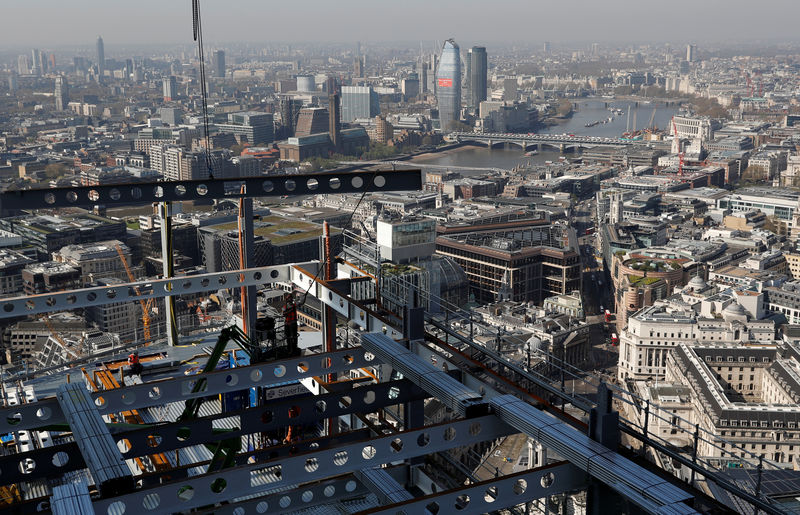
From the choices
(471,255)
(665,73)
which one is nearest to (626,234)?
(471,255)

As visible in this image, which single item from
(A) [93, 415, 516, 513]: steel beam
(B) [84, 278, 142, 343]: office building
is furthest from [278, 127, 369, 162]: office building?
(A) [93, 415, 516, 513]: steel beam

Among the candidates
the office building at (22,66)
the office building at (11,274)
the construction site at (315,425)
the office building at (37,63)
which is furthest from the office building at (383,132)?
the construction site at (315,425)

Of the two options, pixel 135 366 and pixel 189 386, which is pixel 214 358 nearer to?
pixel 189 386

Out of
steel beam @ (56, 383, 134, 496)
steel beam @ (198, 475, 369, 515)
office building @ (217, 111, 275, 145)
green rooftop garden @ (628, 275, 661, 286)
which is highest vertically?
steel beam @ (56, 383, 134, 496)

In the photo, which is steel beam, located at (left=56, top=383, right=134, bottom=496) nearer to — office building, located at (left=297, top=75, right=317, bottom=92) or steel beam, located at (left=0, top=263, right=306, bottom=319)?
steel beam, located at (left=0, top=263, right=306, bottom=319)

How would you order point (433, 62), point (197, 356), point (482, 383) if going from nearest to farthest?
1. point (482, 383)
2. point (197, 356)
3. point (433, 62)

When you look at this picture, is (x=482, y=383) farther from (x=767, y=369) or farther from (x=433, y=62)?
(x=433, y=62)
